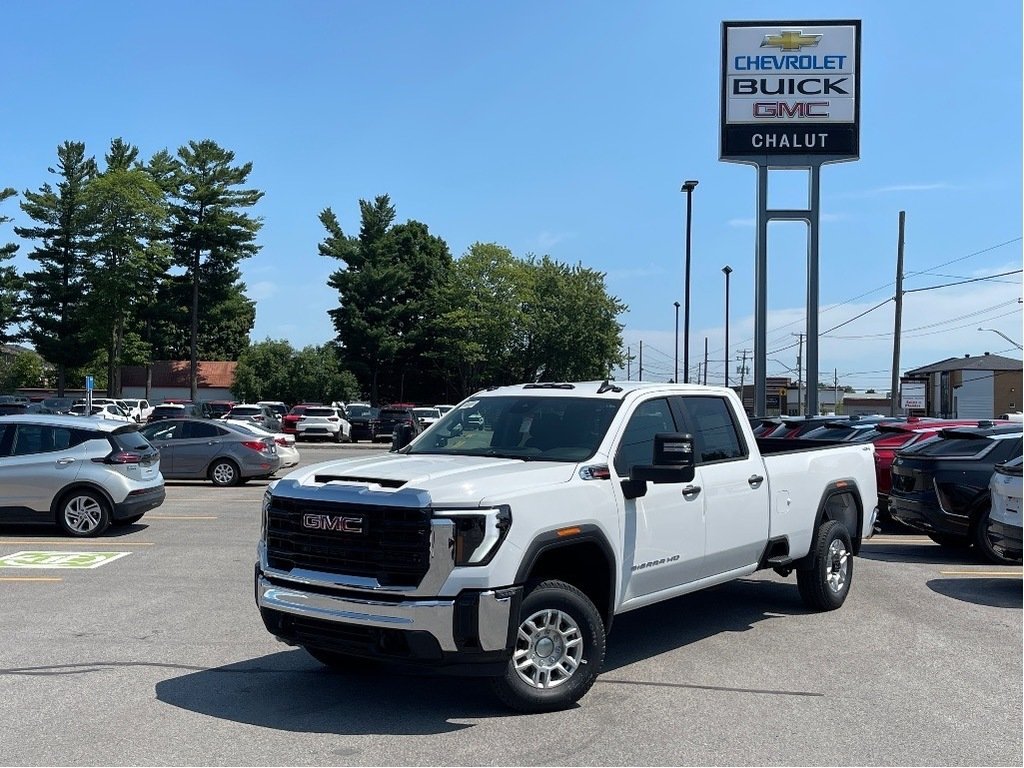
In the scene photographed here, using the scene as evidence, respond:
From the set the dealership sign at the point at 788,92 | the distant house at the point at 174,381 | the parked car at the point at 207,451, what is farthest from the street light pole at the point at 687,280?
the distant house at the point at 174,381

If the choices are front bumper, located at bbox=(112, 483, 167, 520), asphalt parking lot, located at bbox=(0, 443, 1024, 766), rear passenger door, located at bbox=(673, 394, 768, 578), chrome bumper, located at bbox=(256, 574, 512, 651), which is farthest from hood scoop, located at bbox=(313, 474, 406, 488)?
front bumper, located at bbox=(112, 483, 167, 520)

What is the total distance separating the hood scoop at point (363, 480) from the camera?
5820 mm

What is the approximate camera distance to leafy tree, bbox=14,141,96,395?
212 ft

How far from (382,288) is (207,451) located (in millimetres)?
49555

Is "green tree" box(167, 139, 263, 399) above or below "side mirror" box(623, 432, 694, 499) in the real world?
above

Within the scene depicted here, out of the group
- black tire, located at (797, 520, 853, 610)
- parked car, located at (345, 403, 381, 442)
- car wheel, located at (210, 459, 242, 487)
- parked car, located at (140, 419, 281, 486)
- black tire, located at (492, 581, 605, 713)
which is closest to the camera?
black tire, located at (492, 581, 605, 713)

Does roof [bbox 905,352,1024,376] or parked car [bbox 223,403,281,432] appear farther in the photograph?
roof [bbox 905,352,1024,376]

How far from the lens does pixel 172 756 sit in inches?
204

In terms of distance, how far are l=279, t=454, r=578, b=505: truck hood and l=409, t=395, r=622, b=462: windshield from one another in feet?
1.06

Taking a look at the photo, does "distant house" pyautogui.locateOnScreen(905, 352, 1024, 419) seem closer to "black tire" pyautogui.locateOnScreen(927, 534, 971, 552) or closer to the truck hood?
"black tire" pyautogui.locateOnScreen(927, 534, 971, 552)

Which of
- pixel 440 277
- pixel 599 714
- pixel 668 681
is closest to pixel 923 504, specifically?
pixel 668 681

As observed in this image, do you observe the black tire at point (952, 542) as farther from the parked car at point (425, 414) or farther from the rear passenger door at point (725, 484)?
the parked car at point (425, 414)

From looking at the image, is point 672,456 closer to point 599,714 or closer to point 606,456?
point 606,456

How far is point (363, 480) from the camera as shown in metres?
5.97
